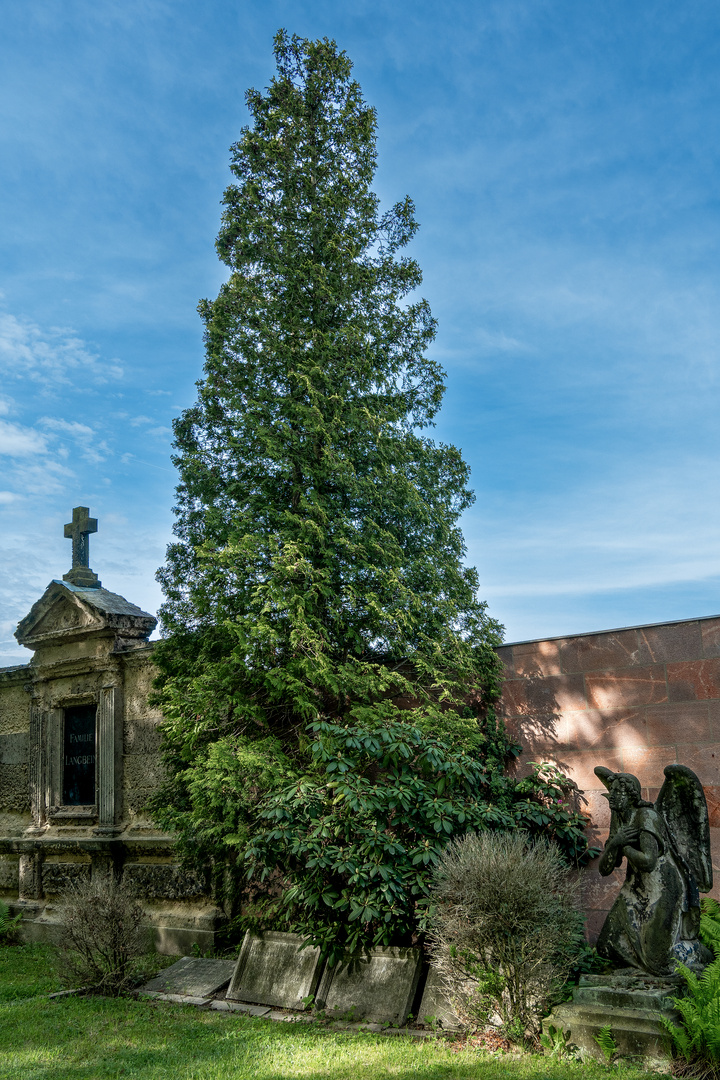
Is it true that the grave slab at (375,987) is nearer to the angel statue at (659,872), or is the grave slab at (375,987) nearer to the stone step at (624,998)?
the stone step at (624,998)

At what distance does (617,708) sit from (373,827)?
8.56 feet

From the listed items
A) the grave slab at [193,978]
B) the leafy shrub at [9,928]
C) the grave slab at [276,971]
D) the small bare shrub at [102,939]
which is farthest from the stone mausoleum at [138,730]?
the grave slab at [276,971]

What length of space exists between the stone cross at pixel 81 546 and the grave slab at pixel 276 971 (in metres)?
5.88

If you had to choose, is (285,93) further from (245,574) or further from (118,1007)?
(118,1007)

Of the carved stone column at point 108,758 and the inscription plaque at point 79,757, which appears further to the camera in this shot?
the inscription plaque at point 79,757

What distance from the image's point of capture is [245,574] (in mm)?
8375

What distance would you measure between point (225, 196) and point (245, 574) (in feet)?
14.5

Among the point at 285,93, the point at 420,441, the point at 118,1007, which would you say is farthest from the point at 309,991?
the point at 285,93

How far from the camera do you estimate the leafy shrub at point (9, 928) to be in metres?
11.1

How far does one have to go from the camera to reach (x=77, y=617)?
11.6 meters

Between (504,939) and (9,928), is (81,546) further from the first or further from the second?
(504,939)

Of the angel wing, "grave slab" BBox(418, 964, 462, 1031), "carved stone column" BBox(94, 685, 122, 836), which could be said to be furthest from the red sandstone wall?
"carved stone column" BBox(94, 685, 122, 836)

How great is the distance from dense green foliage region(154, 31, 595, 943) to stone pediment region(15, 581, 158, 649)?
2.05 meters

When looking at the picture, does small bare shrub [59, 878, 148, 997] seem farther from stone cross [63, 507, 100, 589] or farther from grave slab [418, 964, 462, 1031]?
stone cross [63, 507, 100, 589]
